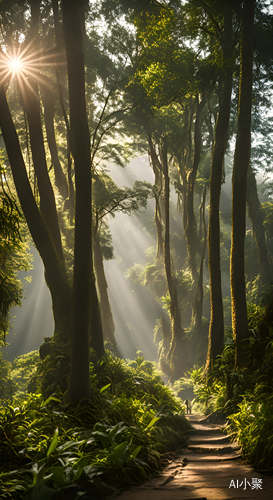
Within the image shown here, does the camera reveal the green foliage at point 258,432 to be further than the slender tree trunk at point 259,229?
No

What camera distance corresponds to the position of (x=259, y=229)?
20.6 meters

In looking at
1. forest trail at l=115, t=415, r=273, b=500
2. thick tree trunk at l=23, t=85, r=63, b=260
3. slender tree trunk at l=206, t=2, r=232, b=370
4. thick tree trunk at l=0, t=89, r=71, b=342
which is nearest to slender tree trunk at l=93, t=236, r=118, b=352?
slender tree trunk at l=206, t=2, r=232, b=370

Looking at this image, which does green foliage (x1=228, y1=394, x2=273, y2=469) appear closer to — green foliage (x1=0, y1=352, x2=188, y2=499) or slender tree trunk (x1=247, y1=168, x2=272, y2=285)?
green foliage (x1=0, y1=352, x2=188, y2=499)

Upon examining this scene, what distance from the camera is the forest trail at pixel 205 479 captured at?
3655mm

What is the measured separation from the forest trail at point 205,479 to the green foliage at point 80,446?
244 millimetres

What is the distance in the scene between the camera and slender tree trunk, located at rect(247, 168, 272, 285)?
19.9 metres

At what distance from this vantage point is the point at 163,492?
12.6 ft

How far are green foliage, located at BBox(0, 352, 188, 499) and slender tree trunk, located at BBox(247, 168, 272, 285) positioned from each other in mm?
13875

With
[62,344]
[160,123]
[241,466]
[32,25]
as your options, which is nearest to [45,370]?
[62,344]

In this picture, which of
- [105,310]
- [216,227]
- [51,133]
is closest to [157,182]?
[105,310]

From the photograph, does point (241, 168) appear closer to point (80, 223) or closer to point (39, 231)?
point (80, 223)

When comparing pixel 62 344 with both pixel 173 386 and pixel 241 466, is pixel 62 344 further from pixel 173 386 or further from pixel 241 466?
pixel 173 386

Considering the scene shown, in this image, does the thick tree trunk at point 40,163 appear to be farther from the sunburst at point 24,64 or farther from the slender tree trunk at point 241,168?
the slender tree trunk at point 241,168

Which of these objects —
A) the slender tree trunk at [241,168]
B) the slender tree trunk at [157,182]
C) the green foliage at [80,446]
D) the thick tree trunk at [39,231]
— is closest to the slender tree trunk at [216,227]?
the slender tree trunk at [241,168]
